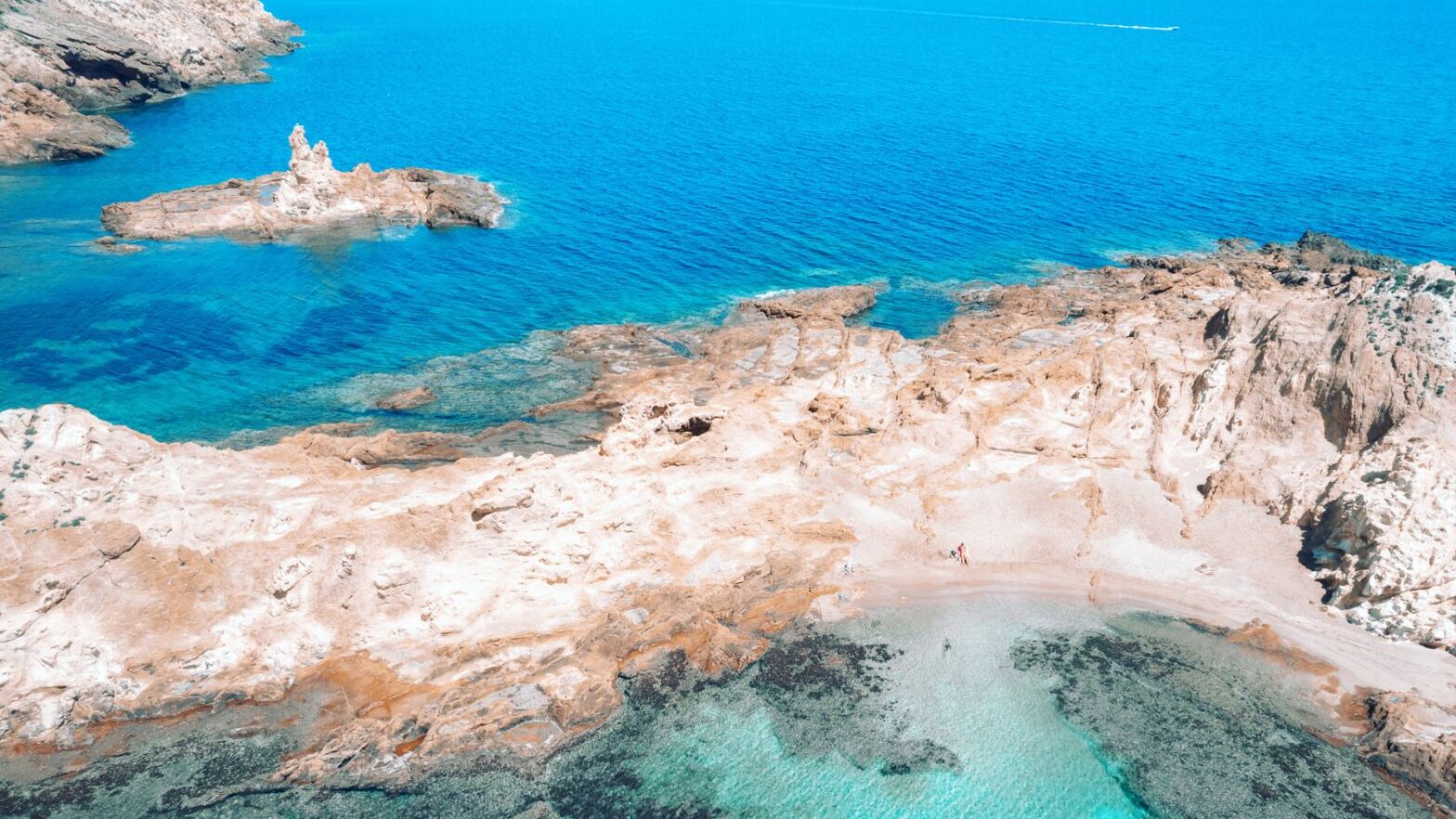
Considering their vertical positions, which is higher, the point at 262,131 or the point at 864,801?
the point at 262,131

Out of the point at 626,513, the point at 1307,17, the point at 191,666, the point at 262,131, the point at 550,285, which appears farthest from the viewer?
the point at 1307,17

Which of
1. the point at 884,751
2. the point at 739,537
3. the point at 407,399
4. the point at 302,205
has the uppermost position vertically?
the point at 302,205

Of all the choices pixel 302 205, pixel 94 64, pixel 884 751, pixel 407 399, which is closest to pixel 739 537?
pixel 884 751

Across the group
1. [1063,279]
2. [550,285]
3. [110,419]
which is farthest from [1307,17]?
[110,419]

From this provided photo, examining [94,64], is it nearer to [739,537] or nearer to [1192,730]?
[739,537]

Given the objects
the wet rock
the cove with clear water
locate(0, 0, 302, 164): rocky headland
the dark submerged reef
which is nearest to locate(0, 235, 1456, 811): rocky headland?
the cove with clear water

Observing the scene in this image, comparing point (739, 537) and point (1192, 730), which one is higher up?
point (739, 537)

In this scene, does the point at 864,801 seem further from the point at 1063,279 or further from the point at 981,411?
the point at 1063,279
